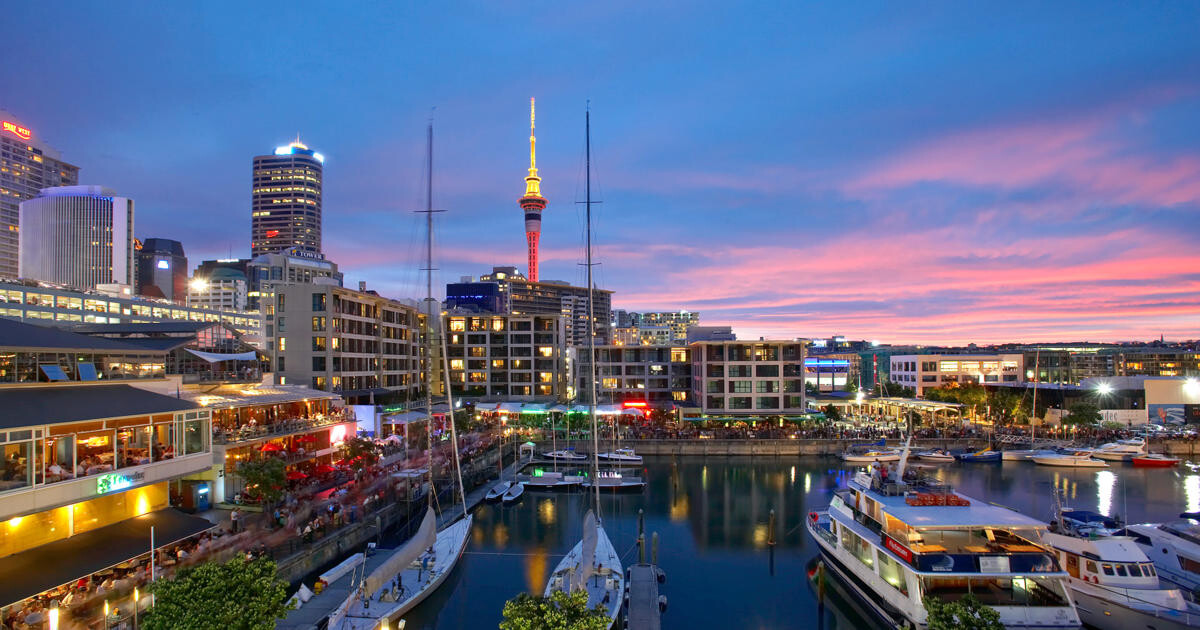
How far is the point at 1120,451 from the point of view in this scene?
67.4 metres

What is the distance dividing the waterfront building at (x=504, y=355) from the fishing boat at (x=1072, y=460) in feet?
200

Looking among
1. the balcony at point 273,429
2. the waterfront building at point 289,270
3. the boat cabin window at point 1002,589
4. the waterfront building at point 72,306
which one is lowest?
the boat cabin window at point 1002,589

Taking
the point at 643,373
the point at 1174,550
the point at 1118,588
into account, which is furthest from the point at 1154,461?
the point at 643,373

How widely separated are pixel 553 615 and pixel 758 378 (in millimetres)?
67531

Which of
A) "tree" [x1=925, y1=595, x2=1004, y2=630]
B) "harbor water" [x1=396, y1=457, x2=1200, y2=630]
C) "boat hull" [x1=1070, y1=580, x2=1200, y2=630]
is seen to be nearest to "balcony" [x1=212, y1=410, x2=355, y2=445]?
"harbor water" [x1=396, y1=457, x2=1200, y2=630]

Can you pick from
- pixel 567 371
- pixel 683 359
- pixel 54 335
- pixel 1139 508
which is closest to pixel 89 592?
pixel 54 335

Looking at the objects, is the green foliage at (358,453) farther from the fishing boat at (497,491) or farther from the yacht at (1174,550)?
the yacht at (1174,550)

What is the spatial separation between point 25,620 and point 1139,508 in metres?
67.2

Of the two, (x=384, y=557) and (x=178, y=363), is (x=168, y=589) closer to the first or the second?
(x=384, y=557)

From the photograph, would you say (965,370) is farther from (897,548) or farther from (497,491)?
(897,548)

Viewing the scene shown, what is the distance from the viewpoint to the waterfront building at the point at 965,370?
10381 cm

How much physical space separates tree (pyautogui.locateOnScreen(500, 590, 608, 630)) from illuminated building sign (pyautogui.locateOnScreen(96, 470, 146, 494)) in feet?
Answer: 57.0

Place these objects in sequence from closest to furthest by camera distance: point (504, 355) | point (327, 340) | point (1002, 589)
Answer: point (1002, 589)
point (327, 340)
point (504, 355)

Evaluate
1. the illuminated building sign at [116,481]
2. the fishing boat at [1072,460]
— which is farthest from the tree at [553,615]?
the fishing boat at [1072,460]
